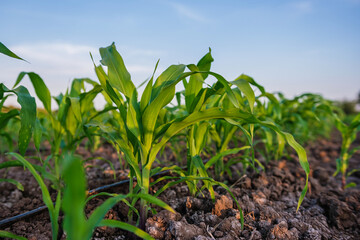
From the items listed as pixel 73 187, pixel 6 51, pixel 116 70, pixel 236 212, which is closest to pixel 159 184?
pixel 236 212

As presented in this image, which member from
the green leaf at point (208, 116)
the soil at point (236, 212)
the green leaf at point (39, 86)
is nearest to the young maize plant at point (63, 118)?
the green leaf at point (39, 86)

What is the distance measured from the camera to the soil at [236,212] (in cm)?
115

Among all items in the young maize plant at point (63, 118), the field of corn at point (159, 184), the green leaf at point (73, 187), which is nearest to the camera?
the green leaf at point (73, 187)

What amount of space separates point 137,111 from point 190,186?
0.59m

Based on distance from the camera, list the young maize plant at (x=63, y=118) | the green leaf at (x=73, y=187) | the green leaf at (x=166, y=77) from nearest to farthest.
Result: the green leaf at (x=73, y=187) < the green leaf at (x=166, y=77) < the young maize plant at (x=63, y=118)

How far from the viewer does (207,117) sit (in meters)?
1.04

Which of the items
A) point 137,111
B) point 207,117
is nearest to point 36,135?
point 137,111

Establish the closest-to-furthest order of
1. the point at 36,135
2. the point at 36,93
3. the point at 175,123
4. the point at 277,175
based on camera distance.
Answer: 1. the point at 175,123
2. the point at 36,135
3. the point at 36,93
4. the point at 277,175

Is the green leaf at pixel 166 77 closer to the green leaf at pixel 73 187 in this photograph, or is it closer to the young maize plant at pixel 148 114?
the young maize plant at pixel 148 114

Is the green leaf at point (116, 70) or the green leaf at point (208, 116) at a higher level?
the green leaf at point (116, 70)

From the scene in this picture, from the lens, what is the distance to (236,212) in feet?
4.15

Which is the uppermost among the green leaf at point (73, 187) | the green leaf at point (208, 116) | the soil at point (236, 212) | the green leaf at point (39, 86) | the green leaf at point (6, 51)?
the green leaf at point (6, 51)

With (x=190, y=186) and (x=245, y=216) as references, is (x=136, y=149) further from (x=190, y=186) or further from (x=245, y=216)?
(x=245, y=216)

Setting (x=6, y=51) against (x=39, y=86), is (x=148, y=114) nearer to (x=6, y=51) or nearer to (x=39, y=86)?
(x=6, y=51)
